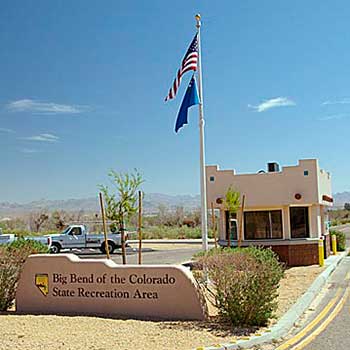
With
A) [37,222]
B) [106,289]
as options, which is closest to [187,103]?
[106,289]

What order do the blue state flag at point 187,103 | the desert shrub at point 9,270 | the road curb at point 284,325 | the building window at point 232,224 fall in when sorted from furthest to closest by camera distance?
the building window at point 232,224, the blue state flag at point 187,103, the desert shrub at point 9,270, the road curb at point 284,325

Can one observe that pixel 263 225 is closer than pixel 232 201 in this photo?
No

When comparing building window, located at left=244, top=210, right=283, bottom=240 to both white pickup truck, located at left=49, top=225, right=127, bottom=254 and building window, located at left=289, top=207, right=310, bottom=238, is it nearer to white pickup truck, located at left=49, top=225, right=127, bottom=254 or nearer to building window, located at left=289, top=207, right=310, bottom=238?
building window, located at left=289, top=207, right=310, bottom=238

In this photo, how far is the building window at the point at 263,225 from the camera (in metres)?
22.5

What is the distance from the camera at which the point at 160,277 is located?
1089cm

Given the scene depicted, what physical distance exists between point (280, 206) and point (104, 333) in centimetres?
1382

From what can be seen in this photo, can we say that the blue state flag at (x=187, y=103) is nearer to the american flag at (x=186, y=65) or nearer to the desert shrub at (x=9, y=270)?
the american flag at (x=186, y=65)

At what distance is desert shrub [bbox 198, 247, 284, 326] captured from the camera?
9.77 m

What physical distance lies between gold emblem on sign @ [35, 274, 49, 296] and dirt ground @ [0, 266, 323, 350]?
749 millimetres

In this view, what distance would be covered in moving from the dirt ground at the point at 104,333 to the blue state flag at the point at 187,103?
22.0 ft

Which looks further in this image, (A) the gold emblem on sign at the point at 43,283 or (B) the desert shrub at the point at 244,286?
(A) the gold emblem on sign at the point at 43,283

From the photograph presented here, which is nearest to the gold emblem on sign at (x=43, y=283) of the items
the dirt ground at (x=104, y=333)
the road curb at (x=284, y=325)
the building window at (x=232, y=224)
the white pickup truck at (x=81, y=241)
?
the dirt ground at (x=104, y=333)

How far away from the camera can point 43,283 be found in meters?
11.8

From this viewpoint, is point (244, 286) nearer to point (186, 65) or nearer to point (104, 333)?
point (104, 333)
